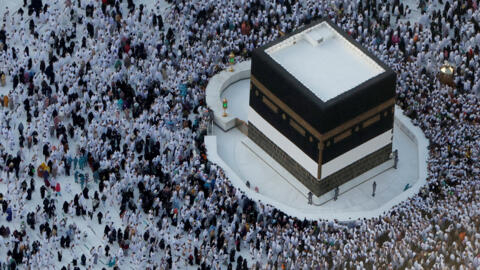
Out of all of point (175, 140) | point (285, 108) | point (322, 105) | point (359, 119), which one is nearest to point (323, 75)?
point (285, 108)

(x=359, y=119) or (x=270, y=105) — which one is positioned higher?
(x=270, y=105)

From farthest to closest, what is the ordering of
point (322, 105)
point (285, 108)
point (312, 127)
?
point (285, 108)
point (312, 127)
point (322, 105)

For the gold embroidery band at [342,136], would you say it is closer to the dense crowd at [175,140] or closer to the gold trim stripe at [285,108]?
the gold trim stripe at [285,108]

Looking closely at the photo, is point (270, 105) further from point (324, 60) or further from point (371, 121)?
point (371, 121)

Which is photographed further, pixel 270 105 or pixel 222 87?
pixel 222 87

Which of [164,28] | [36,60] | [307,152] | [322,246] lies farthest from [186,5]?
[322,246]

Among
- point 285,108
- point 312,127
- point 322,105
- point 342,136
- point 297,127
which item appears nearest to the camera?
point 322,105

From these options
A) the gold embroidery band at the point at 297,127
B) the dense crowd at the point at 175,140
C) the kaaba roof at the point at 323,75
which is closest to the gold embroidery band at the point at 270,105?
the kaaba roof at the point at 323,75
